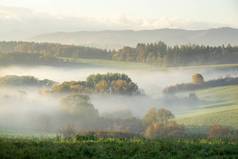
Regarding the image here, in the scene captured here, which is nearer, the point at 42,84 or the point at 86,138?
the point at 86,138

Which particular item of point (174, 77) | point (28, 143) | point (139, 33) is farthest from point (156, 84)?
point (28, 143)

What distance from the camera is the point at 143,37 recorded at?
1576 cm

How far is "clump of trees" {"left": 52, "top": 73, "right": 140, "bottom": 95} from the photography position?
568 inches

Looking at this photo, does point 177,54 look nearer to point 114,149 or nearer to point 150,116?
point 150,116

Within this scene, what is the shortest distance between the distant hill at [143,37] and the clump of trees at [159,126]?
2.43m

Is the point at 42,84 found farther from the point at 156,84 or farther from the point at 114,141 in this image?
the point at 114,141

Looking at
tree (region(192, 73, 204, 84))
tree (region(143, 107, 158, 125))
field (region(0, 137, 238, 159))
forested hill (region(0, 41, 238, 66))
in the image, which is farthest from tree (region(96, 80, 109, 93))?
field (region(0, 137, 238, 159))

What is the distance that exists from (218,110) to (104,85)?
335 centimetres

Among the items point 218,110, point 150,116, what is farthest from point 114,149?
point 218,110

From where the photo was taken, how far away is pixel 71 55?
15445mm

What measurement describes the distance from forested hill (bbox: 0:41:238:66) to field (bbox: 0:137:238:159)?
20.3 ft

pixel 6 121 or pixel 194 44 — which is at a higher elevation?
pixel 194 44

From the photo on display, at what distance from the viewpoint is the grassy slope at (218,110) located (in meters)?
14.6

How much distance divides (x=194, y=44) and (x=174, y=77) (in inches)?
55.0
